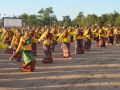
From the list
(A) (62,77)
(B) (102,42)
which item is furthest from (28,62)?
(B) (102,42)

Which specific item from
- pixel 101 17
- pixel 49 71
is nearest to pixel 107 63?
pixel 49 71

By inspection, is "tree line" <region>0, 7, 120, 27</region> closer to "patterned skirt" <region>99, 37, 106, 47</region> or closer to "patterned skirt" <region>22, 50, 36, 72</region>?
"patterned skirt" <region>99, 37, 106, 47</region>

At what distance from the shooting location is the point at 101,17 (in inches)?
3051

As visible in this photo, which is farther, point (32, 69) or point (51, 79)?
point (32, 69)

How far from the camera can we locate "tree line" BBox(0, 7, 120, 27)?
2901 inches

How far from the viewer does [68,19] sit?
8138 centimetres

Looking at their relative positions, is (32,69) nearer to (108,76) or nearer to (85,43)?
(108,76)

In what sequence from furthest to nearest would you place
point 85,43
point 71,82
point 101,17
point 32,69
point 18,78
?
point 101,17
point 85,43
point 32,69
point 18,78
point 71,82

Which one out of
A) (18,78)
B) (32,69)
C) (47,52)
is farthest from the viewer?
(47,52)

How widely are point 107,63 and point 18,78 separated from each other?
23.2 ft

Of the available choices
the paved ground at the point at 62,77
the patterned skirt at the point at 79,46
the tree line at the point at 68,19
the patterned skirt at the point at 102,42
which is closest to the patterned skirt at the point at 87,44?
the patterned skirt at the point at 79,46

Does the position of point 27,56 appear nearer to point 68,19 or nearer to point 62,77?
point 62,77

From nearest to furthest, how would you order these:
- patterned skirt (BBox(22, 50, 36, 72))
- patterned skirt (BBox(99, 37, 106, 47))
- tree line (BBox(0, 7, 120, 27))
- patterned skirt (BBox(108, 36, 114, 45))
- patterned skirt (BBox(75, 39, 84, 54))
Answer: patterned skirt (BBox(22, 50, 36, 72)) < patterned skirt (BBox(75, 39, 84, 54)) < patterned skirt (BBox(99, 37, 106, 47)) < patterned skirt (BBox(108, 36, 114, 45)) < tree line (BBox(0, 7, 120, 27))

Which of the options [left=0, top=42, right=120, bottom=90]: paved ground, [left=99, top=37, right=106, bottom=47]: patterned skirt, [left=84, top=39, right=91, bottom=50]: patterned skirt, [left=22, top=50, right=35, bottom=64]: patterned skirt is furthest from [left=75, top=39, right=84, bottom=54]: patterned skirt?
[left=22, top=50, right=35, bottom=64]: patterned skirt
